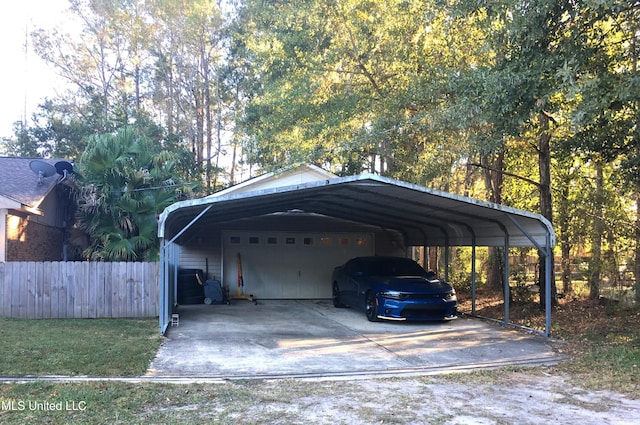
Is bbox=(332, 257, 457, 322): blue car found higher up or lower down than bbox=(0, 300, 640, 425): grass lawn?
higher up

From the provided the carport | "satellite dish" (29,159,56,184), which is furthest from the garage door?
"satellite dish" (29,159,56,184)

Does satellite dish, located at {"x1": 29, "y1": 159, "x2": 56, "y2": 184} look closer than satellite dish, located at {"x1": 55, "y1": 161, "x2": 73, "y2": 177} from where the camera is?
Yes

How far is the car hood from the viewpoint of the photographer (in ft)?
35.3

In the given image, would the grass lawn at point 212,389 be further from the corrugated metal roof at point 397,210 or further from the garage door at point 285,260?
the garage door at point 285,260

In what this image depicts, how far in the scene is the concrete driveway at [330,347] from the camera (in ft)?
23.0

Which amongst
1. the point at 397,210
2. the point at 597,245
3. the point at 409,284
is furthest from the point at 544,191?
the point at 409,284

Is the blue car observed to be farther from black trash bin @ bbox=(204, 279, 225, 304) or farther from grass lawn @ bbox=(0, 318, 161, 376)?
grass lawn @ bbox=(0, 318, 161, 376)

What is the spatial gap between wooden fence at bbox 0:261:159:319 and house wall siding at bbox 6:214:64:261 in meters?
2.16

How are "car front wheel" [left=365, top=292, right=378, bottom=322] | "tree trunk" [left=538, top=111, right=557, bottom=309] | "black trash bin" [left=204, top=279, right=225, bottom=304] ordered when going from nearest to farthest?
"car front wheel" [left=365, top=292, right=378, bottom=322] → "tree trunk" [left=538, top=111, right=557, bottom=309] → "black trash bin" [left=204, top=279, right=225, bottom=304]

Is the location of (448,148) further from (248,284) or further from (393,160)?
(248,284)

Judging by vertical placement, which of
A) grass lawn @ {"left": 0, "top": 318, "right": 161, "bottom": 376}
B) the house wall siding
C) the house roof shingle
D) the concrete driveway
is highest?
the house roof shingle

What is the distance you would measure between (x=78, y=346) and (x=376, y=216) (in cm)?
839

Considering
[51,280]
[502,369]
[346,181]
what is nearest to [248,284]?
[51,280]

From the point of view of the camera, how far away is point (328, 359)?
761 cm
